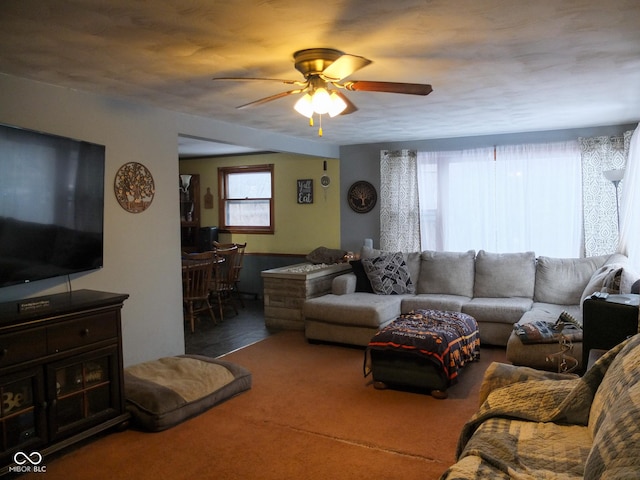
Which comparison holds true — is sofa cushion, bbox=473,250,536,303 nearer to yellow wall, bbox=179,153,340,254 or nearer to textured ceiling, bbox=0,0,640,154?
textured ceiling, bbox=0,0,640,154

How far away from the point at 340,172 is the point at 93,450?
492cm

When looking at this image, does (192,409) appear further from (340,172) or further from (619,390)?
(340,172)

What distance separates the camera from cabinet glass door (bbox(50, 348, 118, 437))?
2.88 m

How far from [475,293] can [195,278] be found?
10.6 feet

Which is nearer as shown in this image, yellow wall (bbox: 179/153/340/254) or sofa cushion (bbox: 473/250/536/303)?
sofa cushion (bbox: 473/250/536/303)

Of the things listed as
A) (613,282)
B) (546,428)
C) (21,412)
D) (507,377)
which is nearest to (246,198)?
(613,282)

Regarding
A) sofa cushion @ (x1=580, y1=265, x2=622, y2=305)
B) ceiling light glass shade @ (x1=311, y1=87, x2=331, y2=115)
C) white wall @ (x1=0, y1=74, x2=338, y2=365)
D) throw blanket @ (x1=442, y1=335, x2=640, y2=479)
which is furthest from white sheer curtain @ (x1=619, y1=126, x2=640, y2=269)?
white wall @ (x1=0, y1=74, x2=338, y2=365)

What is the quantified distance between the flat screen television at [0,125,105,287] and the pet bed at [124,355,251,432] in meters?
0.89

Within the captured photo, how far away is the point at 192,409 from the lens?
11.3ft

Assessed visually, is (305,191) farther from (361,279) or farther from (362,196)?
(361,279)

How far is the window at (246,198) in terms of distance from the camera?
7871mm

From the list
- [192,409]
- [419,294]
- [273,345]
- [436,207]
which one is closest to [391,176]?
[436,207]

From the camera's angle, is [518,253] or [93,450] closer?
[93,450]

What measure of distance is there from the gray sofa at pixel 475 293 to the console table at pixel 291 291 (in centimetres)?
23
